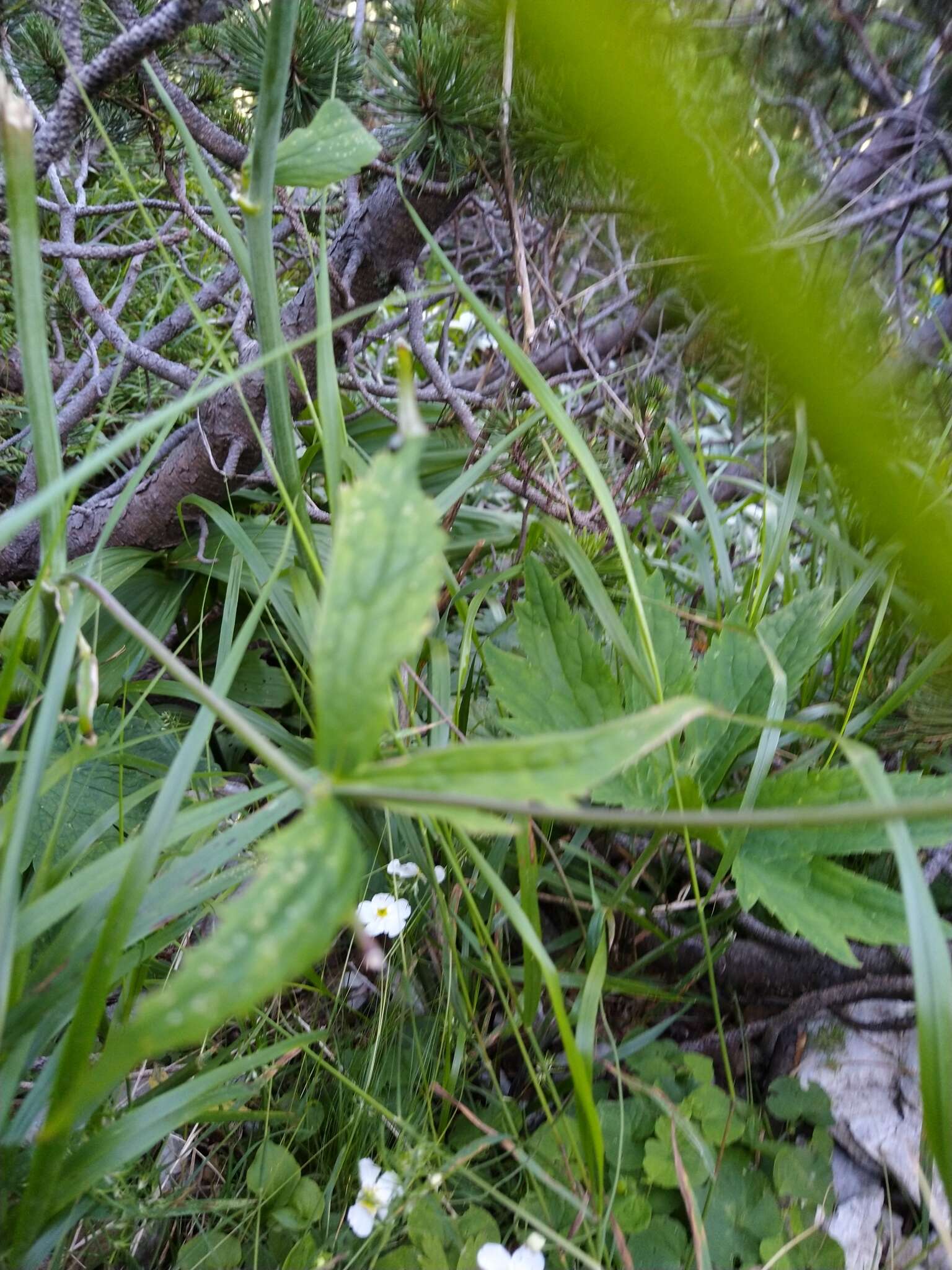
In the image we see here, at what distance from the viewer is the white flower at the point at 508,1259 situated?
1.99ft

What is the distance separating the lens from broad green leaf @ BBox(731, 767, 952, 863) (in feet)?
2.23

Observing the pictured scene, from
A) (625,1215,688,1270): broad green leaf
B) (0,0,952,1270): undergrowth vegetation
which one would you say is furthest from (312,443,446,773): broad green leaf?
(625,1215,688,1270): broad green leaf

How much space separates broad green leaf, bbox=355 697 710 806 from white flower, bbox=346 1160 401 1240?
49 centimetres

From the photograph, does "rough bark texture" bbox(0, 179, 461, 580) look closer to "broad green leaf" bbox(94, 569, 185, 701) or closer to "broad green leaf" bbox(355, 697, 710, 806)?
"broad green leaf" bbox(94, 569, 185, 701)

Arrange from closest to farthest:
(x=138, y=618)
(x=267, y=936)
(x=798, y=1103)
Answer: (x=267, y=936), (x=798, y=1103), (x=138, y=618)

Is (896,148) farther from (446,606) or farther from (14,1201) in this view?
(14,1201)

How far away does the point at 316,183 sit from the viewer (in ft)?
1.75

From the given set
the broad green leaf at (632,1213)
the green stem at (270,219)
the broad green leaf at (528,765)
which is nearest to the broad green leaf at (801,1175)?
the broad green leaf at (632,1213)

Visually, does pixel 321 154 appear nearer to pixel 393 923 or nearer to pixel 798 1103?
pixel 393 923

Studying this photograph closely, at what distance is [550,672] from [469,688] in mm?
165

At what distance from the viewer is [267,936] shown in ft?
0.95

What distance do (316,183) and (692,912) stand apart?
31.6 inches

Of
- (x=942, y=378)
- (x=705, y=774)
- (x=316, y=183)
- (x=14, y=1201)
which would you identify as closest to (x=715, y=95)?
(x=316, y=183)

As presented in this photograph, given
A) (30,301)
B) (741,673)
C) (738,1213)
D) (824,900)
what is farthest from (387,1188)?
(30,301)
